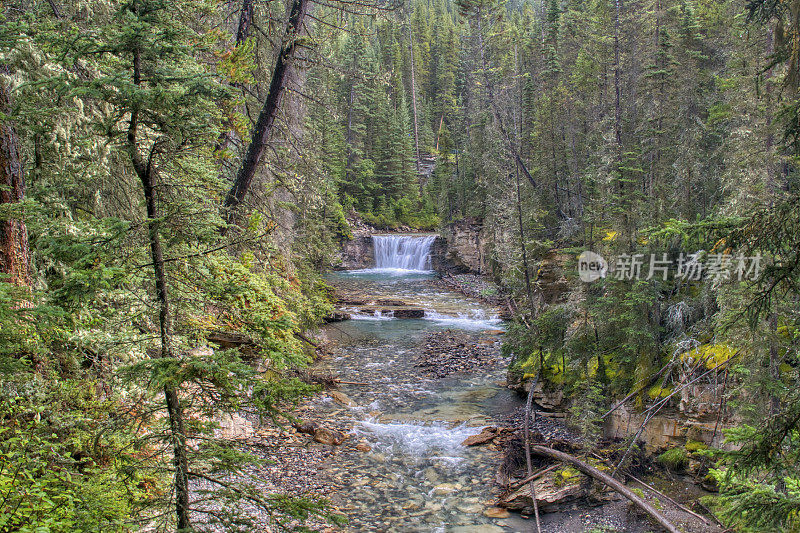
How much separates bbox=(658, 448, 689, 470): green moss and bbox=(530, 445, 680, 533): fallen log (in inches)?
58.1

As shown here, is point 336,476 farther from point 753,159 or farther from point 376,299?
point 376,299

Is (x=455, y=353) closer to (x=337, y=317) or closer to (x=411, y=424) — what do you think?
(x=411, y=424)

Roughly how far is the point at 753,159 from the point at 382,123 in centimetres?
4506

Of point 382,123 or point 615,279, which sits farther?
point 382,123

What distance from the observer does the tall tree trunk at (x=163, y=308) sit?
2.91 m

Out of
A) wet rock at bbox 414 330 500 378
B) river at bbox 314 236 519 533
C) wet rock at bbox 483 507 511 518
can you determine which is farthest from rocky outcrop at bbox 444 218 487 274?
wet rock at bbox 483 507 511 518

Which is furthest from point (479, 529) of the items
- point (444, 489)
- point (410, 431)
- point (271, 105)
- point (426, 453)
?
point (271, 105)

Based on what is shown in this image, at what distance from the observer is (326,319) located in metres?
21.0

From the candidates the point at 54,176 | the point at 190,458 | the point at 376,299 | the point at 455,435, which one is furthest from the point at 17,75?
the point at 376,299

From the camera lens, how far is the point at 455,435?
10359 millimetres

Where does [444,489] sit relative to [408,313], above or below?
below

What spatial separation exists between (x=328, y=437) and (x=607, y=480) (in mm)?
5238

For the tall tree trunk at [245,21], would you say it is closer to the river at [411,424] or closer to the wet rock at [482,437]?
the river at [411,424]

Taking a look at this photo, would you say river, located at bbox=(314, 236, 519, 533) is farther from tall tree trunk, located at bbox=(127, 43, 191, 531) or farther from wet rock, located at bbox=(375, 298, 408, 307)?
tall tree trunk, located at bbox=(127, 43, 191, 531)
